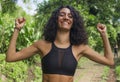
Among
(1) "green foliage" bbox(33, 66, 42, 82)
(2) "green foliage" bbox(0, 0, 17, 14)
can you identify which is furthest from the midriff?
(2) "green foliage" bbox(0, 0, 17, 14)

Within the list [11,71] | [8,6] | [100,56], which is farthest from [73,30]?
[8,6]

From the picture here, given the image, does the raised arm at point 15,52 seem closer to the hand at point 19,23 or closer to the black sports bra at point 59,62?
the hand at point 19,23

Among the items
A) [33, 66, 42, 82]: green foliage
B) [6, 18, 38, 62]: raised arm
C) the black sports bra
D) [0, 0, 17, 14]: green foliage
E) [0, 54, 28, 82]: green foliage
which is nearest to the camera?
the black sports bra

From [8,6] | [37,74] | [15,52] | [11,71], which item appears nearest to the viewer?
[15,52]

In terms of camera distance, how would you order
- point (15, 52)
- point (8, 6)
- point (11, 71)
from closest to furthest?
point (15, 52) → point (11, 71) → point (8, 6)

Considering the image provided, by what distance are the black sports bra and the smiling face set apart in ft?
0.72

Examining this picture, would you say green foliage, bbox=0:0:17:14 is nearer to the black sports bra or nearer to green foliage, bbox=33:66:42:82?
green foliage, bbox=33:66:42:82

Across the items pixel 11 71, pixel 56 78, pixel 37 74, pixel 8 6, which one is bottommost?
pixel 8 6

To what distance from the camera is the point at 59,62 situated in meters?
3.70

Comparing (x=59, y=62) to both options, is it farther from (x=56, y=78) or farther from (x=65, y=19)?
(x=65, y=19)

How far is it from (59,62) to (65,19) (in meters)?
0.42

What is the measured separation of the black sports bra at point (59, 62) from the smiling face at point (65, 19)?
219mm

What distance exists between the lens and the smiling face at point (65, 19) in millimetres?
3771

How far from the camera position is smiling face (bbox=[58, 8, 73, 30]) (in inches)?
148
